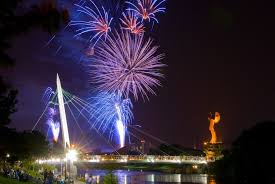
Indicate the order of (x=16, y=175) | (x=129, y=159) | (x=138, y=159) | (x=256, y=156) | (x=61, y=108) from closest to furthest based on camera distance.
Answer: (x=61, y=108), (x=16, y=175), (x=256, y=156), (x=129, y=159), (x=138, y=159)

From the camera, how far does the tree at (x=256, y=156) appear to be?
78750mm

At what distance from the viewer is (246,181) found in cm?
8638

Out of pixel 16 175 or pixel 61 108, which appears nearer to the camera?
pixel 61 108

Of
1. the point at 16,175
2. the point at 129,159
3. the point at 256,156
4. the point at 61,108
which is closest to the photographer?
the point at 61,108

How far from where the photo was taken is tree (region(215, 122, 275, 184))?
258ft

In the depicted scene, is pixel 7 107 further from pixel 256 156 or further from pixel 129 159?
pixel 129 159

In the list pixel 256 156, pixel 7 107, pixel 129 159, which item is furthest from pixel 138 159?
pixel 7 107

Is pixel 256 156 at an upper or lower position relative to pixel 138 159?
lower

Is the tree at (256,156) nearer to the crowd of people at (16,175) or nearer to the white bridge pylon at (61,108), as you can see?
the crowd of people at (16,175)

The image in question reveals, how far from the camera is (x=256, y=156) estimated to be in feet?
271

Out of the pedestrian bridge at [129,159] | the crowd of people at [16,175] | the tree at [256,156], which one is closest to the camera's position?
the crowd of people at [16,175]

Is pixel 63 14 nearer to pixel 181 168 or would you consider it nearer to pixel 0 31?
pixel 0 31

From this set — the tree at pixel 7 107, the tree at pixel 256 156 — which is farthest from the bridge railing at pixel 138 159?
the tree at pixel 7 107

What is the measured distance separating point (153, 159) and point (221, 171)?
98.6 feet
